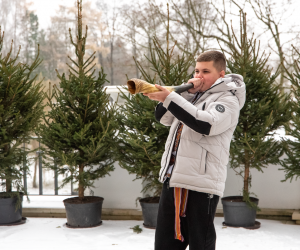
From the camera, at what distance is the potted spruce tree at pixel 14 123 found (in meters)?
4.76

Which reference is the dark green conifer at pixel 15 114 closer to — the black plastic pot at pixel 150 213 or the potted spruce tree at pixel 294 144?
the black plastic pot at pixel 150 213

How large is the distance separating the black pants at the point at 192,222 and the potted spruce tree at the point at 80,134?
8.04 ft

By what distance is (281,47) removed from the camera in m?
10.8

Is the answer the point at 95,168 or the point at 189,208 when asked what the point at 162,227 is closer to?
the point at 189,208

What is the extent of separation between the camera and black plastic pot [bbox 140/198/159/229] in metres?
4.60

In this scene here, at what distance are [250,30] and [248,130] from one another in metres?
7.90

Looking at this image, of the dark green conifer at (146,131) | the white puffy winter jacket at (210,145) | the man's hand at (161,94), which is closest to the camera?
the man's hand at (161,94)

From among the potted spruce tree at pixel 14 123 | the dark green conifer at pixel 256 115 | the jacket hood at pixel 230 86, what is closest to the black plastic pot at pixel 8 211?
the potted spruce tree at pixel 14 123

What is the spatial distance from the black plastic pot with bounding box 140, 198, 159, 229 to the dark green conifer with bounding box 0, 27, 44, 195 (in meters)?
1.86

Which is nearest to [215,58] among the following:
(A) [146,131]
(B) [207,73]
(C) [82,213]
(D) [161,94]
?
(B) [207,73]

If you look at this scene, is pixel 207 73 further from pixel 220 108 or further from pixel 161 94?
pixel 161 94

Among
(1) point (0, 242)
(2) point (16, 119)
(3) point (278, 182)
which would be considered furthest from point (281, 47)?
(1) point (0, 242)

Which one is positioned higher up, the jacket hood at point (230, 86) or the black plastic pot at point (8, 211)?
the jacket hood at point (230, 86)

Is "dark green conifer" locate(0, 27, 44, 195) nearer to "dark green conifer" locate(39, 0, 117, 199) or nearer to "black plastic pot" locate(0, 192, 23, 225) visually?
"black plastic pot" locate(0, 192, 23, 225)
